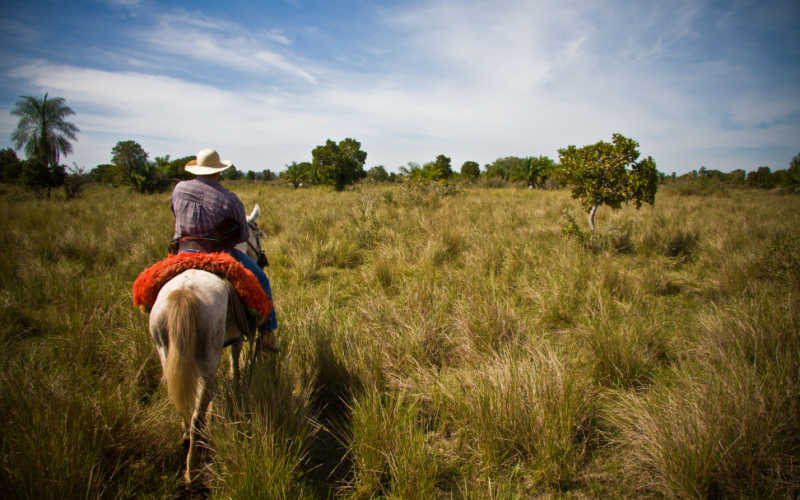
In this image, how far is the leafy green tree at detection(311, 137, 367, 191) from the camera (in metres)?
28.1

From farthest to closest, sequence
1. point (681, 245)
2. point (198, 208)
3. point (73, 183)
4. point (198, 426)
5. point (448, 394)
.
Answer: point (73, 183), point (681, 245), point (198, 208), point (448, 394), point (198, 426)

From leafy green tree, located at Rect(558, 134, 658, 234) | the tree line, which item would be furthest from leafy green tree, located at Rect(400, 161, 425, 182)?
leafy green tree, located at Rect(558, 134, 658, 234)

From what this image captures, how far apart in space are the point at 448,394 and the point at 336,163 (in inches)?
1109

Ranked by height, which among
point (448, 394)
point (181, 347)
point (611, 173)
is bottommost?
point (448, 394)

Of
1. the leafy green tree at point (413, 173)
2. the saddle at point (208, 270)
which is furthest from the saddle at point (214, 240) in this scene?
the leafy green tree at point (413, 173)

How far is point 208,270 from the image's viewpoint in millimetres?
2018

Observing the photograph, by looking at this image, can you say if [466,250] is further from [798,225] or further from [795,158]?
[795,158]

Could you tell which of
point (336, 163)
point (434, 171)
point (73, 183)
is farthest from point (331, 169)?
point (73, 183)

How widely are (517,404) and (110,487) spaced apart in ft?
8.17

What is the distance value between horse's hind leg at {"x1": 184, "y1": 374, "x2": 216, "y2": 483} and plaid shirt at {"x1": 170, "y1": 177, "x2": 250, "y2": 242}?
1.18 m

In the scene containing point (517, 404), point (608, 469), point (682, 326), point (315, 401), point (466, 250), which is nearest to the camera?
point (608, 469)

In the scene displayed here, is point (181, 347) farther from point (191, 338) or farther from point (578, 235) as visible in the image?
point (578, 235)

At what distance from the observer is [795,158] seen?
28641 mm

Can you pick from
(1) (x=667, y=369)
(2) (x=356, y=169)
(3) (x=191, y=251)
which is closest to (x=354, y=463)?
(3) (x=191, y=251)
